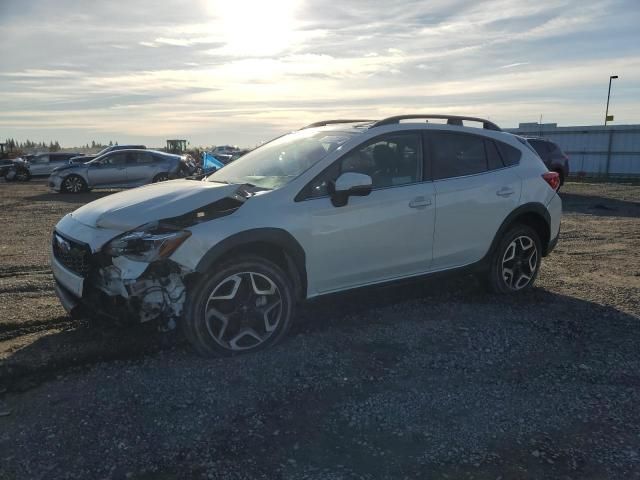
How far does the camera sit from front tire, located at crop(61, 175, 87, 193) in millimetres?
18594

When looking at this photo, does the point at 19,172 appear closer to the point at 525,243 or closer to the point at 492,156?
the point at 492,156

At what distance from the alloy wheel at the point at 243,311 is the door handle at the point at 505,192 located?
2554mm

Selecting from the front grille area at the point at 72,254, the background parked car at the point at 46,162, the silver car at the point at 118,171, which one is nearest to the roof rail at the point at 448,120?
the front grille area at the point at 72,254

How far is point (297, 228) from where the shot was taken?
424cm

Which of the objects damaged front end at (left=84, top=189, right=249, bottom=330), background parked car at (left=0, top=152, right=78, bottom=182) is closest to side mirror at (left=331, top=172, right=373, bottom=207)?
damaged front end at (left=84, top=189, right=249, bottom=330)

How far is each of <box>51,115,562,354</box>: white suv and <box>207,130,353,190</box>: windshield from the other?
0.06 feet

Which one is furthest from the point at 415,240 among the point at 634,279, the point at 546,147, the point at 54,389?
the point at 546,147

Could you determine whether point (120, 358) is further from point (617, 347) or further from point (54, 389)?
point (617, 347)

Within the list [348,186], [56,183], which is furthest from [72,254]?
[56,183]

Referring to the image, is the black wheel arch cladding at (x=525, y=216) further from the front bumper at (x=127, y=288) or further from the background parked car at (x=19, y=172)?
the background parked car at (x=19, y=172)

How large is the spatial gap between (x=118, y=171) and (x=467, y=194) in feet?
52.5

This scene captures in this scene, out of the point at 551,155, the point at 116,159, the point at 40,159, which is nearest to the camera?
the point at 551,155

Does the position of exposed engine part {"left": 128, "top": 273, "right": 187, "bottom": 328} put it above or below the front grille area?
below

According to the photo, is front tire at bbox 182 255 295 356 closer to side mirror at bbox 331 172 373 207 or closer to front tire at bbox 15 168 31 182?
side mirror at bbox 331 172 373 207
